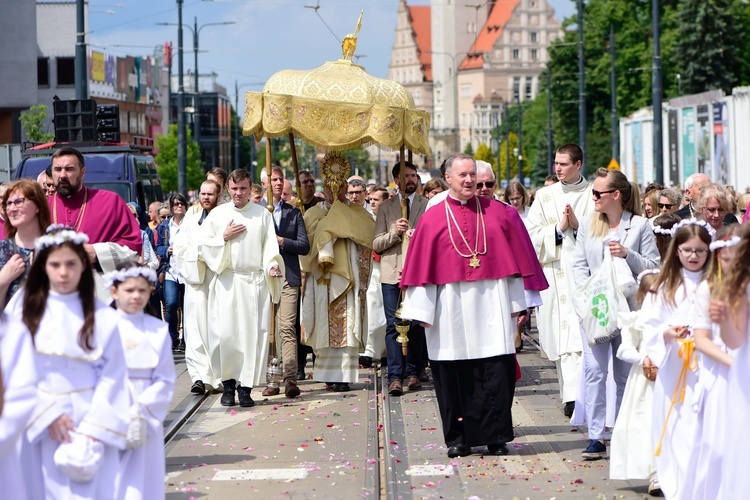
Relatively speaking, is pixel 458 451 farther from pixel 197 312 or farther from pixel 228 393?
pixel 197 312

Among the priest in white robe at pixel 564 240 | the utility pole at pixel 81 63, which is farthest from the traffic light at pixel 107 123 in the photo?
the priest in white robe at pixel 564 240

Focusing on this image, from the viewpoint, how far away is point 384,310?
13305 millimetres

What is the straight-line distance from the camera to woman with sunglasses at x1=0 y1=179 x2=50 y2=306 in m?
7.55

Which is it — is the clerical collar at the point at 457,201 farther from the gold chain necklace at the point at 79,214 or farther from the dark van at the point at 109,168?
the dark van at the point at 109,168

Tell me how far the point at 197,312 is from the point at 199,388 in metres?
0.76

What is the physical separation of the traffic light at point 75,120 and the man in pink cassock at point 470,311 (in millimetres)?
13941

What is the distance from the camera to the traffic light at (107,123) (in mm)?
24094

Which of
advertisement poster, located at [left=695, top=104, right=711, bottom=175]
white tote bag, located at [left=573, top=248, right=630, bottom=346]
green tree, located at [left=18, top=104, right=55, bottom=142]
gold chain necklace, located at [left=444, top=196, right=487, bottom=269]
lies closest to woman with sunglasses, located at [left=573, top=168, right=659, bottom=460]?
white tote bag, located at [left=573, top=248, right=630, bottom=346]

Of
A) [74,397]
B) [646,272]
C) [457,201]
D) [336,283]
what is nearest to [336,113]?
[336,283]

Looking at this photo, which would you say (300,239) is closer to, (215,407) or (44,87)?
(215,407)

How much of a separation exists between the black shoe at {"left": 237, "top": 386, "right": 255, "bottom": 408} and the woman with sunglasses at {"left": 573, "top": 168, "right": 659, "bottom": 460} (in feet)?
12.0

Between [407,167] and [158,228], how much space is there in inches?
182

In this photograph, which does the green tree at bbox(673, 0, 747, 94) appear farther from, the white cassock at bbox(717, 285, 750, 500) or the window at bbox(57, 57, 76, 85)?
the white cassock at bbox(717, 285, 750, 500)

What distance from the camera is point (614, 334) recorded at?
875 centimetres
